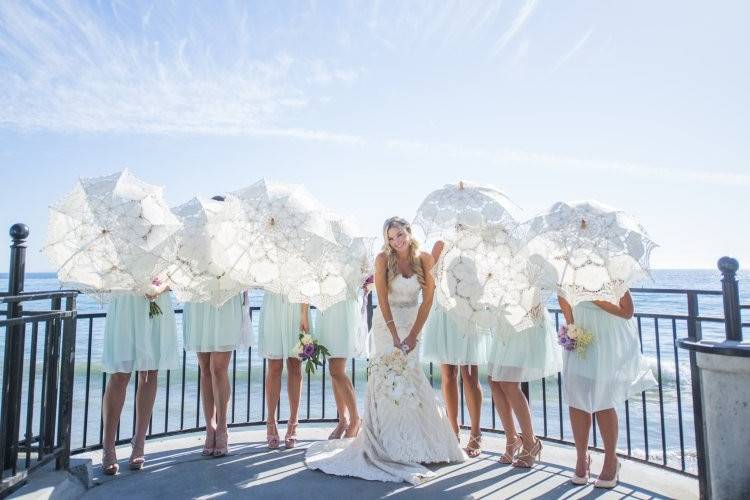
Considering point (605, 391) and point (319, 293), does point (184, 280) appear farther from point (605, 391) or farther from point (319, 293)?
point (605, 391)

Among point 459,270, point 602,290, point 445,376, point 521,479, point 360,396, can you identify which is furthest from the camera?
point 360,396

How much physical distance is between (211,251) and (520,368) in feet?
8.91

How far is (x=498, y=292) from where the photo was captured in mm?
3955

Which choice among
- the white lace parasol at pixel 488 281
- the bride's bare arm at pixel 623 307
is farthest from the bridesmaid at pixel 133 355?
the bride's bare arm at pixel 623 307

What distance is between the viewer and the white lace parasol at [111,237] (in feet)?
11.8

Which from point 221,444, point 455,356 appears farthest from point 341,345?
point 221,444

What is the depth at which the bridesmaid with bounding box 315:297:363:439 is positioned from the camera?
4.70 meters

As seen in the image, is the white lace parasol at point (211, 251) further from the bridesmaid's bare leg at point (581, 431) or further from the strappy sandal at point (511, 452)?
the bridesmaid's bare leg at point (581, 431)

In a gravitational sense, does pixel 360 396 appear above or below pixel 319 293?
below

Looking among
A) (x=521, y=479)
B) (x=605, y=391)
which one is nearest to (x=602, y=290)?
(x=605, y=391)

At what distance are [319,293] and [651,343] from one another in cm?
1842

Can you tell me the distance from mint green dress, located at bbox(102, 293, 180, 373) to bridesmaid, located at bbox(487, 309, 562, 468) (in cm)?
268

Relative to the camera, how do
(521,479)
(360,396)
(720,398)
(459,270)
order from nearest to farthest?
(720,398) → (521,479) → (459,270) → (360,396)

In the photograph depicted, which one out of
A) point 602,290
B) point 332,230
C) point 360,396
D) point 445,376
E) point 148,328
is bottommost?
point 360,396
